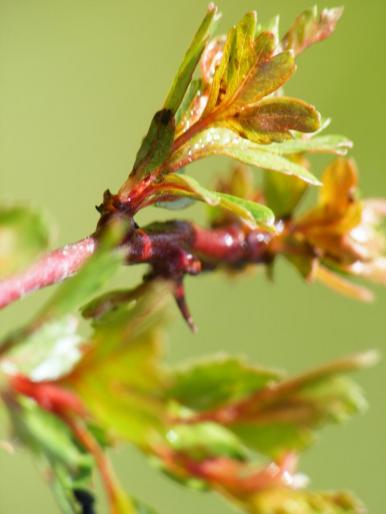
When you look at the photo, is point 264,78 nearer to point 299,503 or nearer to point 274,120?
point 274,120

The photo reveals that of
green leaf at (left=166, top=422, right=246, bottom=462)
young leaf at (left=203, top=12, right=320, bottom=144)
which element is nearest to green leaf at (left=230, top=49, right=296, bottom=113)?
young leaf at (left=203, top=12, right=320, bottom=144)

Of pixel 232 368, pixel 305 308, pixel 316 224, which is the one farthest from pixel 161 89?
pixel 232 368

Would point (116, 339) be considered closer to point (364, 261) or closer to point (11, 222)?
point (11, 222)

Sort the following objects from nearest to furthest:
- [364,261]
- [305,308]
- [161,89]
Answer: [364,261] → [305,308] → [161,89]

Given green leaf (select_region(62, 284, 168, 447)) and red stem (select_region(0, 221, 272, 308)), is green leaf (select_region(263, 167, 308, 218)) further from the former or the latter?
green leaf (select_region(62, 284, 168, 447))

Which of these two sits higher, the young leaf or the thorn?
the young leaf

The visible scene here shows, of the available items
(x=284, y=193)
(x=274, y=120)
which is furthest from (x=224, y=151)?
(x=284, y=193)
